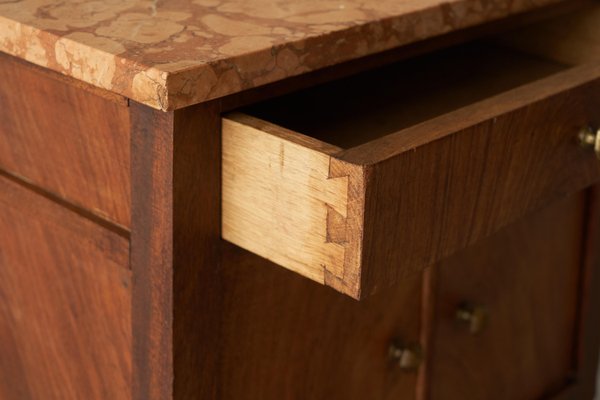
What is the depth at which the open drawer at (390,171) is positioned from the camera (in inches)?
28.5

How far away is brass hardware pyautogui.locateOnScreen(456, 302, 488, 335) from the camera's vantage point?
1102 mm

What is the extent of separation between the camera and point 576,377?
4.50 feet

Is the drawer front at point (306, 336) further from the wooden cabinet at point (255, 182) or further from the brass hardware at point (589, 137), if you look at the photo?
the brass hardware at point (589, 137)

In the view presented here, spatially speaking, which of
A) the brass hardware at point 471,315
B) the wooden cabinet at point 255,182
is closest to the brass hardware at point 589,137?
the wooden cabinet at point 255,182

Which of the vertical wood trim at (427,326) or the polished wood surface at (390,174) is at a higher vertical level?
the polished wood surface at (390,174)

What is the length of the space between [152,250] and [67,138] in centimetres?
11

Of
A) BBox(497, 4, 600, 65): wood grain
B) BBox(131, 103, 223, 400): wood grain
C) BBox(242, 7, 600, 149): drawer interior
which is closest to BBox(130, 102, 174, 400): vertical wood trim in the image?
BBox(131, 103, 223, 400): wood grain

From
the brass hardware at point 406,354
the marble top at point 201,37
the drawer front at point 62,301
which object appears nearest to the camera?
the marble top at point 201,37

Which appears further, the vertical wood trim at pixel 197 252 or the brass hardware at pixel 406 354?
the brass hardware at pixel 406 354

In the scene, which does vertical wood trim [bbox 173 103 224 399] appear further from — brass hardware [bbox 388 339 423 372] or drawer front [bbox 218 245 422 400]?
brass hardware [bbox 388 339 423 372]

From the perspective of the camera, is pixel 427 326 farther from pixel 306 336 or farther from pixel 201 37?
pixel 201 37

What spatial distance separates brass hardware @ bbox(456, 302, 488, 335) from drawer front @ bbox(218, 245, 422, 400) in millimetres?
60

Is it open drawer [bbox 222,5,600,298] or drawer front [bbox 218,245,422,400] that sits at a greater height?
open drawer [bbox 222,5,600,298]

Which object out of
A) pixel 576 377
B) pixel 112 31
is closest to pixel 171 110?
pixel 112 31
